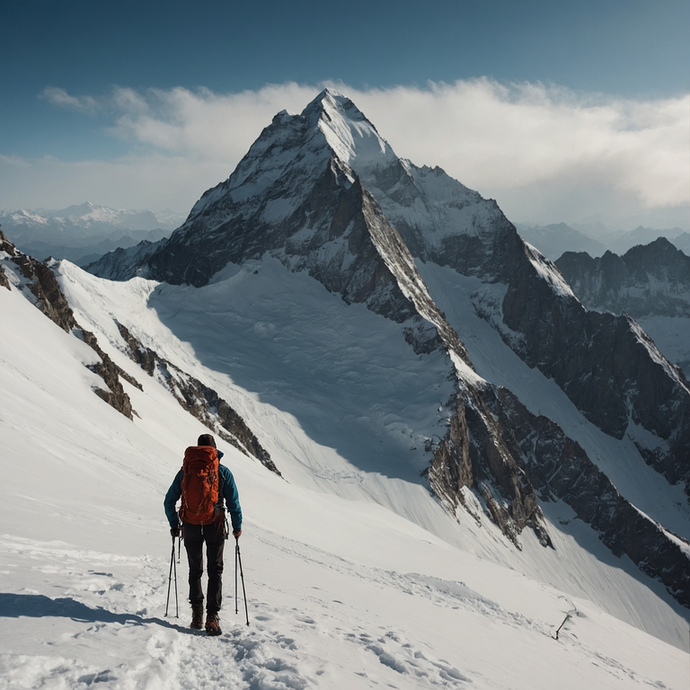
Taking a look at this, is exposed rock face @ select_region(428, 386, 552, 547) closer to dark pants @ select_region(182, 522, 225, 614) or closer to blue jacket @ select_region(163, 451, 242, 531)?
blue jacket @ select_region(163, 451, 242, 531)

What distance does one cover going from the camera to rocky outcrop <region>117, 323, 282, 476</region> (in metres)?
60.0

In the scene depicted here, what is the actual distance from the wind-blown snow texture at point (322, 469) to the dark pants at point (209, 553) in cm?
57

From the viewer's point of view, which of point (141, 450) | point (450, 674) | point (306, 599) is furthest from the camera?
point (141, 450)

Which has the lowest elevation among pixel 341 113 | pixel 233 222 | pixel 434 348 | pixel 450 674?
pixel 450 674

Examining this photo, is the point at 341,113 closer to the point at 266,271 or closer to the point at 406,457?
the point at 266,271

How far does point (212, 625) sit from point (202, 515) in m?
1.45

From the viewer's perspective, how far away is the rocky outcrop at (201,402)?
60.0 metres

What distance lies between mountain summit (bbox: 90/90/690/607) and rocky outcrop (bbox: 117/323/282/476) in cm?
1968

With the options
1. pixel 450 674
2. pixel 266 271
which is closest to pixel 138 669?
pixel 450 674

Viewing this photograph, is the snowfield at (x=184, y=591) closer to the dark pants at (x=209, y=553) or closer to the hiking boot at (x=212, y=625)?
the hiking boot at (x=212, y=625)

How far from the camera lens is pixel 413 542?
36.4 metres

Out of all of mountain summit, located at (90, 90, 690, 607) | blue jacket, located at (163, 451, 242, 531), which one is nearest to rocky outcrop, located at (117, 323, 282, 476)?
mountain summit, located at (90, 90, 690, 607)

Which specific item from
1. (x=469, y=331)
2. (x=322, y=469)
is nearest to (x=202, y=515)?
(x=322, y=469)

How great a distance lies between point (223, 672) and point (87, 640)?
1.58 m
